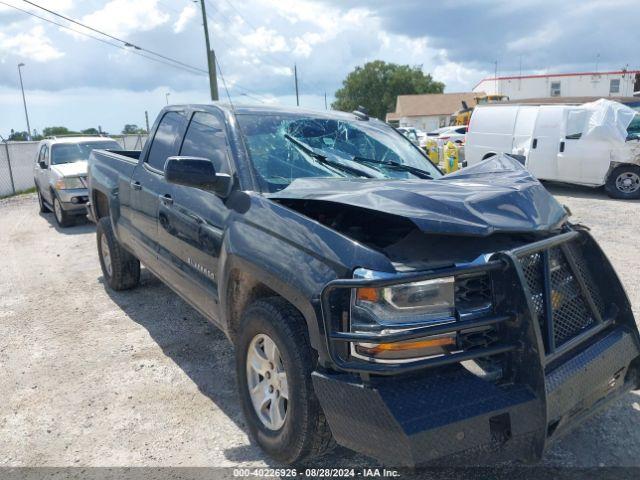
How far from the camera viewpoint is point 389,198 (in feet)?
8.57

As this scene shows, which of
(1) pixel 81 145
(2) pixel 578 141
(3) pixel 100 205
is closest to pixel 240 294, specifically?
(3) pixel 100 205

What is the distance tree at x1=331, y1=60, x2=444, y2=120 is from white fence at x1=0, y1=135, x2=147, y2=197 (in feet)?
204

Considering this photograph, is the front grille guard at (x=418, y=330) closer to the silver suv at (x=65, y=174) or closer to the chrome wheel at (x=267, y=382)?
the chrome wheel at (x=267, y=382)

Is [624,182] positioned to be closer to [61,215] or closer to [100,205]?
[100,205]

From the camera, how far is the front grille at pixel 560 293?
7.93 ft

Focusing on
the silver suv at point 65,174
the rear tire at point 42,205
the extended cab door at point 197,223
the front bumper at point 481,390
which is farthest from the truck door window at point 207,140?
the rear tire at point 42,205

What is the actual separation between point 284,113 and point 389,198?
1.65 m

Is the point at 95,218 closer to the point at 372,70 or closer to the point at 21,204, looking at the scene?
the point at 21,204

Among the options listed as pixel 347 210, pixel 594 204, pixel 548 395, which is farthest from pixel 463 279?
pixel 594 204

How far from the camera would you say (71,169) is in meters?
10.8

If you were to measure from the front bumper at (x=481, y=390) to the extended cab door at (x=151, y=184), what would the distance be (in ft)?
8.38

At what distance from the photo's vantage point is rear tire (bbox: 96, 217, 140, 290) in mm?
5816

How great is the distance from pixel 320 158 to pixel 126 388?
212cm

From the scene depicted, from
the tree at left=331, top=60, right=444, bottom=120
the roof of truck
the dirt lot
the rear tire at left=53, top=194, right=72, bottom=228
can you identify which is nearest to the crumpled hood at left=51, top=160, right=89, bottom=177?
the rear tire at left=53, top=194, right=72, bottom=228
